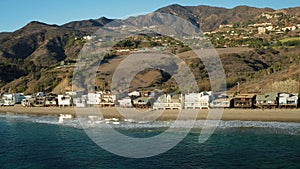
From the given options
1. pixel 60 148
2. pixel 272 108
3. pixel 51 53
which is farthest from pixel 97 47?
pixel 60 148

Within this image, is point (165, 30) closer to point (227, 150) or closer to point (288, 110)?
point (288, 110)

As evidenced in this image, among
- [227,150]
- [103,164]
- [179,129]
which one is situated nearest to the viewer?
[103,164]

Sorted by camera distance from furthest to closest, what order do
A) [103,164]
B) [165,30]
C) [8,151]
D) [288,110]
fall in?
[165,30] < [288,110] < [8,151] < [103,164]

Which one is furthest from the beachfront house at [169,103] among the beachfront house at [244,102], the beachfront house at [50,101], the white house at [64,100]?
the beachfront house at [50,101]

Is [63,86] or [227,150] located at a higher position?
[63,86]

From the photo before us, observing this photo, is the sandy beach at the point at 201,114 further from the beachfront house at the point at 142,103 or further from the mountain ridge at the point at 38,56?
the mountain ridge at the point at 38,56
